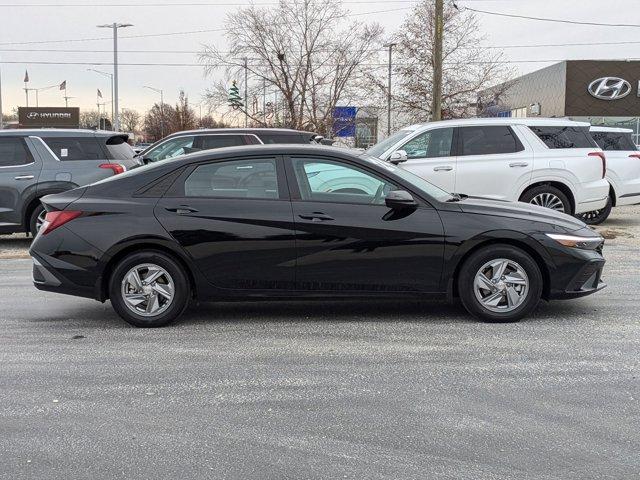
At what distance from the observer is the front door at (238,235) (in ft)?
18.4

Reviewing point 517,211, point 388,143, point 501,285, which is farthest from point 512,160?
point 501,285

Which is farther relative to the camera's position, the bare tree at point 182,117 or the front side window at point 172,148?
the bare tree at point 182,117

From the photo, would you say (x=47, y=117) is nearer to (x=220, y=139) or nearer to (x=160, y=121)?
(x=160, y=121)

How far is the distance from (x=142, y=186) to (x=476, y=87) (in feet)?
96.3

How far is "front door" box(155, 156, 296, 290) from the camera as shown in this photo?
561 centimetres

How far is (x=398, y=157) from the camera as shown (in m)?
10.5

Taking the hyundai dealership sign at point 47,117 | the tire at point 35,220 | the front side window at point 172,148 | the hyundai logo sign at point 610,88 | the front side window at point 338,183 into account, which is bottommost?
the tire at point 35,220

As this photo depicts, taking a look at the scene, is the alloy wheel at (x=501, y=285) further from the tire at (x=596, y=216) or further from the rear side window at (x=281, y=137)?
the tire at (x=596, y=216)

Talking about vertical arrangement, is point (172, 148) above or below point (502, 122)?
below

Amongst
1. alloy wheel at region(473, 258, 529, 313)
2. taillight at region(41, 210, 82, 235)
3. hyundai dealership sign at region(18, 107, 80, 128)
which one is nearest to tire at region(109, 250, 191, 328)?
taillight at region(41, 210, 82, 235)

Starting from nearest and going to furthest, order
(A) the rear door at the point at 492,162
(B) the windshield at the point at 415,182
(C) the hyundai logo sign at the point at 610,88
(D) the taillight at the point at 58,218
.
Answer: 1. (D) the taillight at the point at 58,218
2. (B) the windshield at the point at 415,182
3. (A) the rear door at the point at 492,162
4. (C) the hyundai logo sign at the point at 610,88

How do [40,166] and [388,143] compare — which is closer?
[40,166]

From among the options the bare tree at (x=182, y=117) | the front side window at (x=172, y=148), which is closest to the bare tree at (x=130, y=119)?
the bare tree at (x=182, y=117)

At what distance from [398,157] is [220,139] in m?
3.74
